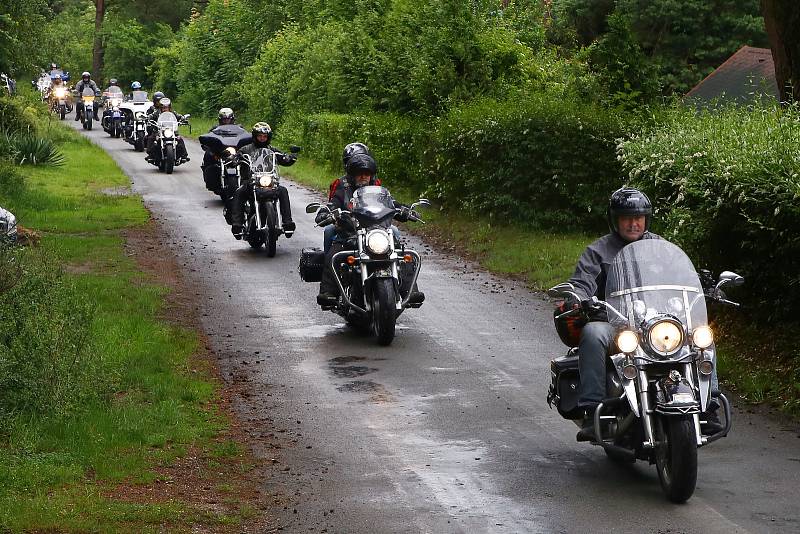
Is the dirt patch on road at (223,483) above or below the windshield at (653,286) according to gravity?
below

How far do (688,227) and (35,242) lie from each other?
32.2 feet

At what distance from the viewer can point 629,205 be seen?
828cm

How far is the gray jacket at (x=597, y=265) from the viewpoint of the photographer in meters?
8.27

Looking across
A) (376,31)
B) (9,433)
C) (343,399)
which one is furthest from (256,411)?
(376,31)

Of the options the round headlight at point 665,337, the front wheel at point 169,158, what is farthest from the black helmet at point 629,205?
the front wheel at point 169,158

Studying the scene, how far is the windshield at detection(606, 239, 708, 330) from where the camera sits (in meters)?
7.69

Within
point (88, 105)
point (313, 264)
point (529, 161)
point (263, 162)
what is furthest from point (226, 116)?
point (88, 105)

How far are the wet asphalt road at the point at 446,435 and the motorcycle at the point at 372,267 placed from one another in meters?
0.29

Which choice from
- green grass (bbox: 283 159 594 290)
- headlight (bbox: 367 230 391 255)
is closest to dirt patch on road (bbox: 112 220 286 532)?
headlight (bbox: 367 230 391 255)

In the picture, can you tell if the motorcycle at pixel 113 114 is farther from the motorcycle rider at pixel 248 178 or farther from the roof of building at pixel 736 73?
the motorcycle rider at pixel 248 178

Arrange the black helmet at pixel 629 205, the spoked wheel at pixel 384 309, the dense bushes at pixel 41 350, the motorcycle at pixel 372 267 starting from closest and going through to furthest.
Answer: the black helmet at pixel 629 205
the dense bushes at pixel 41 350
the spoked wheel at pixel 384 309
the motorcycle at pixel 372 267

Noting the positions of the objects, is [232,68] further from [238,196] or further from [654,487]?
[654,487]

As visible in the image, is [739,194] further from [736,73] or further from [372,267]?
[736,73]

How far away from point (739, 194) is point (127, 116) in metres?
34.4
